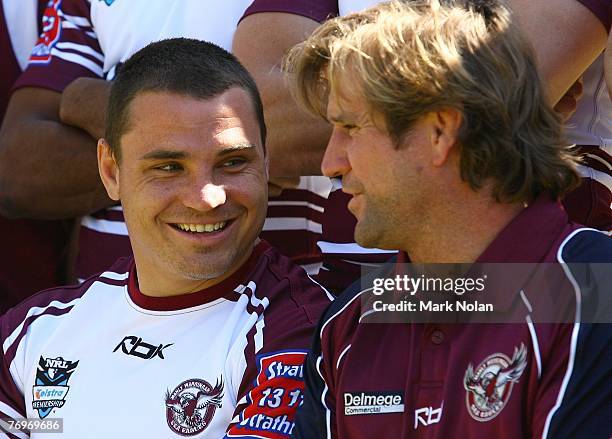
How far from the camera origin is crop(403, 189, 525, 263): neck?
2.27 meters

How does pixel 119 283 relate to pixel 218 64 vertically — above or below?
below

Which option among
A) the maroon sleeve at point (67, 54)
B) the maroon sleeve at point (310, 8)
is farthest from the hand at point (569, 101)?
the maroon sleeve at point (67, 54)

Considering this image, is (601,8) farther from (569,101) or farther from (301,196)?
(301,196)

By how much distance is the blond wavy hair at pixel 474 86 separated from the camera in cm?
225

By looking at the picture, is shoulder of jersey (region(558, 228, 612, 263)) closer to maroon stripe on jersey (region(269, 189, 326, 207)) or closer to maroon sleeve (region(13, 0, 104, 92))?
maroon stripe on jersey (region(269, 189, 326, 207))

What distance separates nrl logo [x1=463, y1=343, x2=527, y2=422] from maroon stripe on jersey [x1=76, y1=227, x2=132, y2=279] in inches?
68.8

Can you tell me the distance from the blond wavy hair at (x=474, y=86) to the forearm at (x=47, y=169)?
59.3 inches

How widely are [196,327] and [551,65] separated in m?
1.10

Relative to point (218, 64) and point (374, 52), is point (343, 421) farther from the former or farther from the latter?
point (218, 64)

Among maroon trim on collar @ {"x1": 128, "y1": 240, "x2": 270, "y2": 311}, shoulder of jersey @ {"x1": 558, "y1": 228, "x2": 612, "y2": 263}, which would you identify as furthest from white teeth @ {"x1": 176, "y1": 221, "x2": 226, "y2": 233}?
shoulder of jersey @ {"x1": 558, "y1": 228, "x2": 612, "y2": 263}

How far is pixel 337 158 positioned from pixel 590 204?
31.0 inches

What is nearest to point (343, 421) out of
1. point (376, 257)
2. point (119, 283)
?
point (376, 257)

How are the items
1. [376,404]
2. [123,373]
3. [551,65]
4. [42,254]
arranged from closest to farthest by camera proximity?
[376,404], [551,65], [123,373], [42,254]

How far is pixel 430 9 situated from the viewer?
2.35 m
